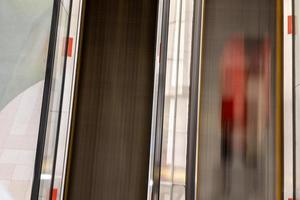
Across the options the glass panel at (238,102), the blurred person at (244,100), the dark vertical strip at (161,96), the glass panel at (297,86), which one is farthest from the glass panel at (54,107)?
the glass panel at (297,86)

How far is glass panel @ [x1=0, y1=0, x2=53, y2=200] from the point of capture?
Answer: 247cm

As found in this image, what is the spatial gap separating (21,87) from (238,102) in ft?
6.54

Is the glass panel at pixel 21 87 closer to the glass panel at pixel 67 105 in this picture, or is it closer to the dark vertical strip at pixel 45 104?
the dark vertical strip at pixel 45 104

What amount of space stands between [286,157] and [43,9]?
2.35 m

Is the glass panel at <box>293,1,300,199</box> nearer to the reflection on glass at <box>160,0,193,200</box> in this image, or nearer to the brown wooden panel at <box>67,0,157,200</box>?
the reflection on glass at <box>160,0,193,200</box>

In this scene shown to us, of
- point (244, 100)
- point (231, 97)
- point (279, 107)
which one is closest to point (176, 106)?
point (231, 97)

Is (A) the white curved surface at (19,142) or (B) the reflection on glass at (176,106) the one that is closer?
(A) the white curved surface at (19,142)

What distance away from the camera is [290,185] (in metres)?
3.24

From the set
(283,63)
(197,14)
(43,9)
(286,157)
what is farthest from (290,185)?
(43,9)

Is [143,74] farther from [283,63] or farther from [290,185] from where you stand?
[290,185]

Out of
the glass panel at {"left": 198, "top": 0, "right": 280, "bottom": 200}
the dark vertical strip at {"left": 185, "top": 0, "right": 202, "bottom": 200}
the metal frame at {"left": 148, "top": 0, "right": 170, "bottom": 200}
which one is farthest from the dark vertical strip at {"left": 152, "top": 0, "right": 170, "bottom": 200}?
the dark vertical strip at {"left": 185, "top": 0, "right": 202, "bottom": 200}

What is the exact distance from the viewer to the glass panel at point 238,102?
137 inches

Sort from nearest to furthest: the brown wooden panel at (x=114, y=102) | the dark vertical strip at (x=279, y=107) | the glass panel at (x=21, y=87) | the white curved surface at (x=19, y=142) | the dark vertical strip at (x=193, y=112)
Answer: the glass panel at (x=21, y=87)
the white curved surface at (x=19, y=142)
the dark vertical strip at (x=193, y=112)
the dark vertical strip at (x=279, y=107)
the brown wooden panel at (x=114, y=102)

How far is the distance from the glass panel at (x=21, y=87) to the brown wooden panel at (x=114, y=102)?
1.02 metres
